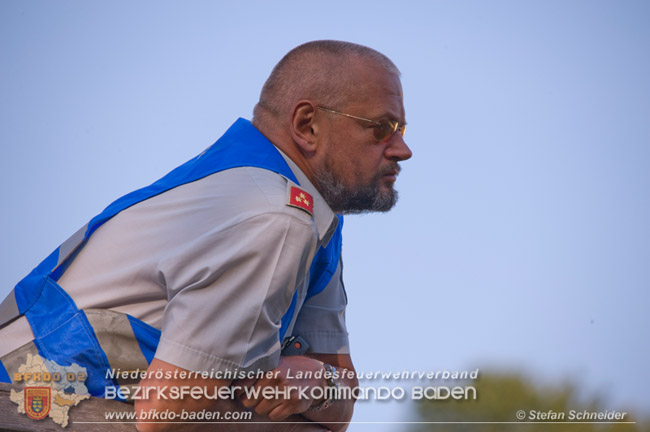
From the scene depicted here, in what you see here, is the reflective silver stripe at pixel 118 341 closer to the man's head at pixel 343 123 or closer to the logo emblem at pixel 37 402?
the logo emblem at pixel 37 402

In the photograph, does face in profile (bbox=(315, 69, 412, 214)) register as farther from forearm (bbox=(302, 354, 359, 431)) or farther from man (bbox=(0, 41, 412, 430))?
forearm (bbox=(302, 354, 359, 431))

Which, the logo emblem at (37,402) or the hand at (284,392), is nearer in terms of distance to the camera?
the logo emblem at (37,402)

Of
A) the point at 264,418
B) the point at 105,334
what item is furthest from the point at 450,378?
the point at 105,334

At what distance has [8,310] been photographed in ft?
10.8

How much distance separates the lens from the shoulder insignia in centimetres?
311

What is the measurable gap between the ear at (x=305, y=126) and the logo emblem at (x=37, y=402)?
1.78 meters

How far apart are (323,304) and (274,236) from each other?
1.32m

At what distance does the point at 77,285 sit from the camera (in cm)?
320

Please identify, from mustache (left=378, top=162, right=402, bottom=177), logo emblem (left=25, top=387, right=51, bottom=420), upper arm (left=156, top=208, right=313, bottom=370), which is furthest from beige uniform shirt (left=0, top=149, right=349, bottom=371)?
mustache (left=378, top=162, right=402, bottom=177)

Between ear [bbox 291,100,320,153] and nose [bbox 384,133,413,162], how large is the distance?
1.28 ft

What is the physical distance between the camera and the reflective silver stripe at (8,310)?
3.26 meters

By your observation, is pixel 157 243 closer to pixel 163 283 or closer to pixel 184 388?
pixel 163 283

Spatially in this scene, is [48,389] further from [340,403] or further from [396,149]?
[396,149]

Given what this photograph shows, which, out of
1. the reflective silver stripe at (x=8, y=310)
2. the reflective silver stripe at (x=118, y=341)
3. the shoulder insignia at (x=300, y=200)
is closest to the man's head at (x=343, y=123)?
the shoulder insignia at (x=300, y=200)
